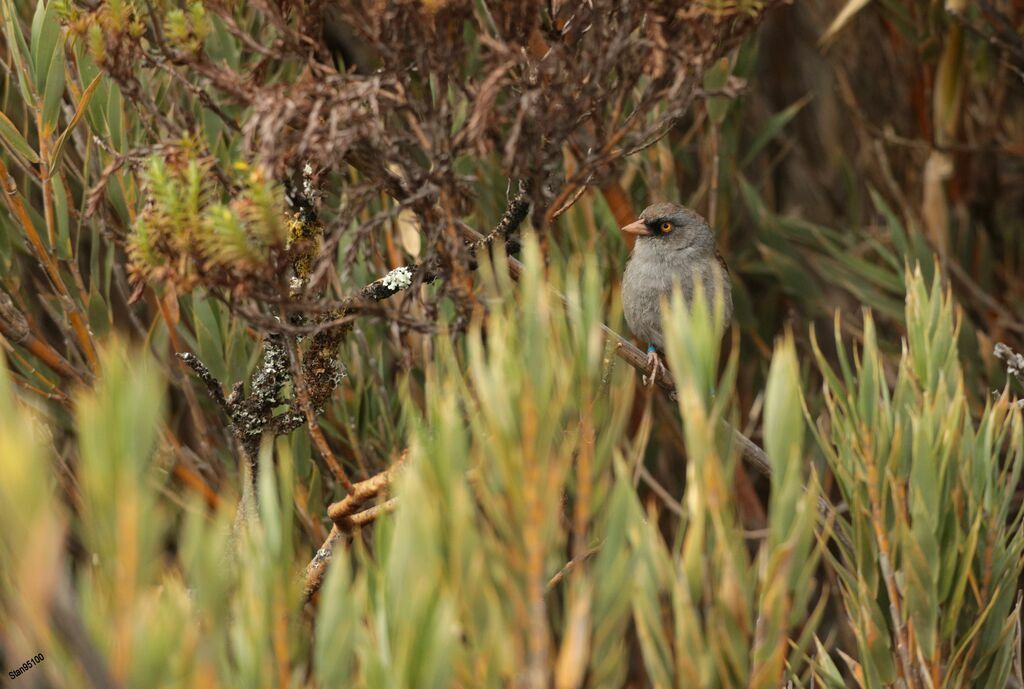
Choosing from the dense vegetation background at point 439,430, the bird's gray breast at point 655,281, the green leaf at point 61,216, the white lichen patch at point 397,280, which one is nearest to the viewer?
the dense vegetation background at point 439,430

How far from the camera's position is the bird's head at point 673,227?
3014 millimetres

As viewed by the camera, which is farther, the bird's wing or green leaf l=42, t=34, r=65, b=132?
the bird's wing

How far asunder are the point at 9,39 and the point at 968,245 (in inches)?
113

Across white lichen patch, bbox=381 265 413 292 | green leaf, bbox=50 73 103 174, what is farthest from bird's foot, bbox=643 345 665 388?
green leaf, bbox=50 73 103 174

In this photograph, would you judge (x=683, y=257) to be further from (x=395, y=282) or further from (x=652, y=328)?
(x=395, y=282)

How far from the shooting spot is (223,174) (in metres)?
1.41

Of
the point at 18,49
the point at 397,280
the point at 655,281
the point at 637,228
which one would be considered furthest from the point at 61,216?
the point at 655,281

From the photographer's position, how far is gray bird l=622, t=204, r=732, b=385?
301cm

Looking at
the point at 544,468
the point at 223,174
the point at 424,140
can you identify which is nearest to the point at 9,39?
the point at 223,174

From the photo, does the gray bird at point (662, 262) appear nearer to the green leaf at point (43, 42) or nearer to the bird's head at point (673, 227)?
the bird's head at point (673, 227)

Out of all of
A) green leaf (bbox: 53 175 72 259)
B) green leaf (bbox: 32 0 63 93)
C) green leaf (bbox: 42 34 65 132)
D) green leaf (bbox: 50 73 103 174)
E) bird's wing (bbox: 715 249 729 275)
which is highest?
green leaf (bbox: 32 0 63 93)

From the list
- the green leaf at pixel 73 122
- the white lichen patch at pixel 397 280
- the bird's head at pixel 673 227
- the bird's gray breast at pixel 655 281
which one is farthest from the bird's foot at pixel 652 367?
the green leaf at pixel 73 122

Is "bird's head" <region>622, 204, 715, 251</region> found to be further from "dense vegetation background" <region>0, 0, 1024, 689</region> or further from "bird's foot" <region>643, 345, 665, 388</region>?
"dense vegetation background" <region>0, 0, 1024, 689</region>

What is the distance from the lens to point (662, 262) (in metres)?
3.04
